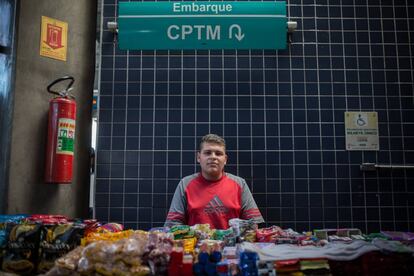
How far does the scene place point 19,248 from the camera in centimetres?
144

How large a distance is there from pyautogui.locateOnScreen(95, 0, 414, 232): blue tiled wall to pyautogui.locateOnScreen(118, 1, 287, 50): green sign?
58 cm

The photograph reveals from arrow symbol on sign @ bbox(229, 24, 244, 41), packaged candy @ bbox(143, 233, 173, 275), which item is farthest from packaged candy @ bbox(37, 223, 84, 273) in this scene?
arrow symbol on sign @ bbox(229, 24, 244, 41)

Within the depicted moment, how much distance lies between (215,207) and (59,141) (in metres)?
1.25

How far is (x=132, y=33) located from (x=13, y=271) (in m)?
1.96

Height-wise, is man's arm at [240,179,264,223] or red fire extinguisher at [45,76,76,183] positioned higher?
red fire extinguisher at [45,76,76,183]

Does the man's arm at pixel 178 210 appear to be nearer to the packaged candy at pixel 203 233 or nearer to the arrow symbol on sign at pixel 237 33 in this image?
the packaged candy at pixel 203 233

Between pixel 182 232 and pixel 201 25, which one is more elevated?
pixel 201 25

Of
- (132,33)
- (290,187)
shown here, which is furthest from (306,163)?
(132,33)

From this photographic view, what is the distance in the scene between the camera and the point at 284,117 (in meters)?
3.30

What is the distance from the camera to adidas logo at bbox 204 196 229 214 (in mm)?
2645

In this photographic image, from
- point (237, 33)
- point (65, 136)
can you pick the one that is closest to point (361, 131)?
point (237, 33)

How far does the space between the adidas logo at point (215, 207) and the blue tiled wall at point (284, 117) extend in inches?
24.6

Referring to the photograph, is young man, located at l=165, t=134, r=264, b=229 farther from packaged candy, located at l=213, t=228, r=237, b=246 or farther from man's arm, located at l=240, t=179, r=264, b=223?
packaged candy, located at l=213, t=228, r=237, b=246

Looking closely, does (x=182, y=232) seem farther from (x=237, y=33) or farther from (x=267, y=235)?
(x=237, y=33)
